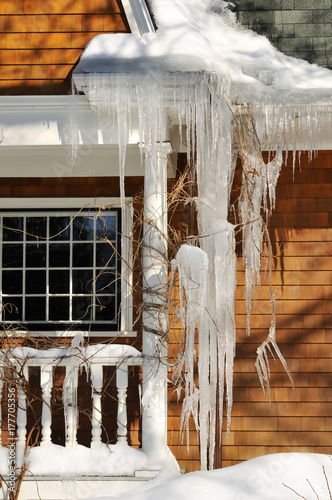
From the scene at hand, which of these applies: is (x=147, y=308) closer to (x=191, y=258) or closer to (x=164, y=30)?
(x=191, y=258)

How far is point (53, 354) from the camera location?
548cm

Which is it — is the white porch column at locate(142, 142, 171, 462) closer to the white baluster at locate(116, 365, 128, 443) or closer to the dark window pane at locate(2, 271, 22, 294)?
the white baluster at locate(116, 365, 128, 443)

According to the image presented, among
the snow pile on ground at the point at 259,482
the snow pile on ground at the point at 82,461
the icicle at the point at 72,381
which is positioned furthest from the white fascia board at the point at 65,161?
the snow pile on ground at the point at 259,482

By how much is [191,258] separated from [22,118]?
1975 mm

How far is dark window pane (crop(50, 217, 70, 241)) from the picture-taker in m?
7.04

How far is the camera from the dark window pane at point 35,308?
692 centimetres

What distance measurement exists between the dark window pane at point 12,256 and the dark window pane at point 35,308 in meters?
0.41

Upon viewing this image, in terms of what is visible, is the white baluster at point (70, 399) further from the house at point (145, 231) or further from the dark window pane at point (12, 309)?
the dark window pane at point (12, 309)

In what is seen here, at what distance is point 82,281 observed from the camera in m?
6.98

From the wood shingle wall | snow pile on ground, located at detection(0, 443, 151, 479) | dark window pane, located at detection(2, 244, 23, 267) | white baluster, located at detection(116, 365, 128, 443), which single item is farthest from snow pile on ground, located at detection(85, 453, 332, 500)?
dark window pane, located at detection(2, 244, 23, 267)

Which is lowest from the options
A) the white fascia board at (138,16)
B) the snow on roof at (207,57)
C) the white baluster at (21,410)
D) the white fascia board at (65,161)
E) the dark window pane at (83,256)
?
the white baluster at (21,410)

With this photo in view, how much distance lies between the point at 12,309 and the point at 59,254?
775mm

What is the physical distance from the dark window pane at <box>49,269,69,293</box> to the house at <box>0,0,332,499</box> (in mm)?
15

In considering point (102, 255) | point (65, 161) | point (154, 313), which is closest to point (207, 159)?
point (154, 313)
